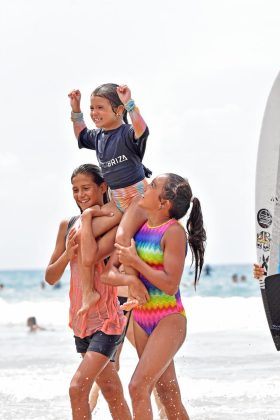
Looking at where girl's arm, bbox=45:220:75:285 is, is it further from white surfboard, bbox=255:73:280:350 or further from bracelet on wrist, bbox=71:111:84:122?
white surfboard, bbox=255:73:280:350

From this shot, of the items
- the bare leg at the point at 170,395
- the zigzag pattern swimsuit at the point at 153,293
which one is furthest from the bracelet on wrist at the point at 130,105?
the bare leg at the point at 170,395

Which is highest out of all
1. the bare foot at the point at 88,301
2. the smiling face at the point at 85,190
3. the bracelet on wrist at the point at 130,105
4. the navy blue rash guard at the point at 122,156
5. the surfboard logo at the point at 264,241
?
the bracelet on wrist at the point at 130,105

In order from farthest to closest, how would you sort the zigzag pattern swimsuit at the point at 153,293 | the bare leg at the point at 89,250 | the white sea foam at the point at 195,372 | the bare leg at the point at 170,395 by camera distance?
the white sea foam at the point at 195,372 → the bare leg at the point at 89,250 → the bare leg at the point at 170,395 → the zigzag pattern swimsuit at the point at 153,293

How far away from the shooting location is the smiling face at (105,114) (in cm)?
475

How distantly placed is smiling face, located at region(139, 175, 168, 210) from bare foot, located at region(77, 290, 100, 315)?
0.59 m

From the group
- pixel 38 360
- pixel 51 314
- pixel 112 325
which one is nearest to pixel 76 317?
pixel 112 325

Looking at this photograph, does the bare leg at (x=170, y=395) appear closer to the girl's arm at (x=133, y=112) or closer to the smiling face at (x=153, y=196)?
the smiling face at (x=153, y=196)

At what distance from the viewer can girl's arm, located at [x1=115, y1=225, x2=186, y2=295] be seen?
4391mm

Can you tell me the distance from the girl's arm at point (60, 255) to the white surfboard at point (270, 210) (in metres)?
2.09

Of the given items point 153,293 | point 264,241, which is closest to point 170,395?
point 153,293

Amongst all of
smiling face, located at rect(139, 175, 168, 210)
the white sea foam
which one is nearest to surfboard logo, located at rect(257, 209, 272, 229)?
the white sea foam

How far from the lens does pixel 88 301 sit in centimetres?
472

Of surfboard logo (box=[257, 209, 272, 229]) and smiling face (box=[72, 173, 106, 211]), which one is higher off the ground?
smiling face (box=[72, 173, 106, 211])

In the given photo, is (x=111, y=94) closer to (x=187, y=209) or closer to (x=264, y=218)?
(x=187, y=209)
